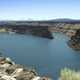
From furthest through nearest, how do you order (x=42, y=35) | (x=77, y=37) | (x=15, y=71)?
(x=42, y=35) → (x=77, y=37) → (x=15, y=71)

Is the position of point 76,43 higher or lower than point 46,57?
lower

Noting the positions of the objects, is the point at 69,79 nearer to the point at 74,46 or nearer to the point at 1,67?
the point at 1,67

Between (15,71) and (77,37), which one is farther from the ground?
(15,71)

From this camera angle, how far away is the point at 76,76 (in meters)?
17.1

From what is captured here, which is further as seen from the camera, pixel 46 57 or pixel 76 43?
pixel 76 43

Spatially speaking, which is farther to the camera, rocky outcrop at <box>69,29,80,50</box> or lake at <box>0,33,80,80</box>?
rocky outcrop at <box>69,29,80,50</box>

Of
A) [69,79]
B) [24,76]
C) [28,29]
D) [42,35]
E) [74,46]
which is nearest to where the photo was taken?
[69,79]

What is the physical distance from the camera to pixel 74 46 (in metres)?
73.7

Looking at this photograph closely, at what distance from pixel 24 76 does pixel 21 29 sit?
13724 centimetres

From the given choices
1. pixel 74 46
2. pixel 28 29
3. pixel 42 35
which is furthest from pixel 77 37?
pixel 28 29

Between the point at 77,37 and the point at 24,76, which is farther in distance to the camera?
the point at 77,37

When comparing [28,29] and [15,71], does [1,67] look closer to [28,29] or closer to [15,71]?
[15,71]

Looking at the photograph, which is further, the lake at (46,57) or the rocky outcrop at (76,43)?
the rocky outcrop at (76,43)

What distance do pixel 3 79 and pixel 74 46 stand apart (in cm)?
5726
